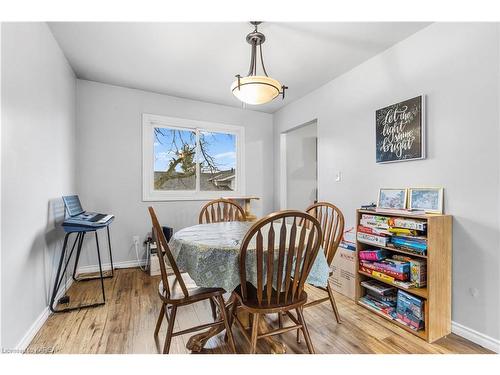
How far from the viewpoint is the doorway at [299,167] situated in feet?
13.8

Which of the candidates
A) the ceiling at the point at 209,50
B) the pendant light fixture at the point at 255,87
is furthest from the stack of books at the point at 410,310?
the ceiling at the point at 209,50

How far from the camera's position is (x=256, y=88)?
1789 millimetres

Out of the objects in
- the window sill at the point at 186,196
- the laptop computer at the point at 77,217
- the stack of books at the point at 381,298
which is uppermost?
the window sill at the point at 186,196

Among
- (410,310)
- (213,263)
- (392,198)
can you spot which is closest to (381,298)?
(410,310)

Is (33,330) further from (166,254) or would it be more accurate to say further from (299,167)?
(299,167)

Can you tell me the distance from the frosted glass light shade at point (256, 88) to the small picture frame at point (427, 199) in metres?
1.42

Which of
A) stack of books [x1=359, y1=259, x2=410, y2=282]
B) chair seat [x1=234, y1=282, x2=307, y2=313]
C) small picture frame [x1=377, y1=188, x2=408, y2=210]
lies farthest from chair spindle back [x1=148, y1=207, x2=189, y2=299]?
small picture frame [x1=377, y1=188, x2=408, y2=210]

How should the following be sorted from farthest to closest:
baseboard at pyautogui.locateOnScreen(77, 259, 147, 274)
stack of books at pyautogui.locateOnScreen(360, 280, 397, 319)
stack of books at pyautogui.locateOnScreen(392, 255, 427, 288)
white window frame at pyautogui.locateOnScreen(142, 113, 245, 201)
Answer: white window frame at pyautogui.locateOnScreen(142, 113, 245, 201) → baseboard at pyautogui.locateOnScreen(77, 259, 147, 274) → stack of books at pyautogui.locateOnScreen(360, 280, 397, 319) → stack of books at pyautogui.locateOnScreen(392, 255, 427, 288)

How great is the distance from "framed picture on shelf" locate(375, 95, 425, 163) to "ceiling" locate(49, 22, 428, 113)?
1.98 ft

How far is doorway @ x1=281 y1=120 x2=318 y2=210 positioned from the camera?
4215 millimetres

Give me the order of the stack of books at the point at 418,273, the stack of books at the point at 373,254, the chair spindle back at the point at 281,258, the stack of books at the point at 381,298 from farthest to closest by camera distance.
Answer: the stack of books at the point at 373,254 → the stack of books at the point at 381,298 → the stack of books at the point at 418,273 → the chair spindle back at the point at 281,258

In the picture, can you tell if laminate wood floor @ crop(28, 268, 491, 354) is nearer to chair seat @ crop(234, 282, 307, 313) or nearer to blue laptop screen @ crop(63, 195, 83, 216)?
chair seat @ crop(234, 282, 307, 313)

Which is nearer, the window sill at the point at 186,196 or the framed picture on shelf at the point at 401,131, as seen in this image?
the framed picture on shelf at the point at 401,131

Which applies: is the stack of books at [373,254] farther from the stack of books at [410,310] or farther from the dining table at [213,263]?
the dining table at [213,263]
